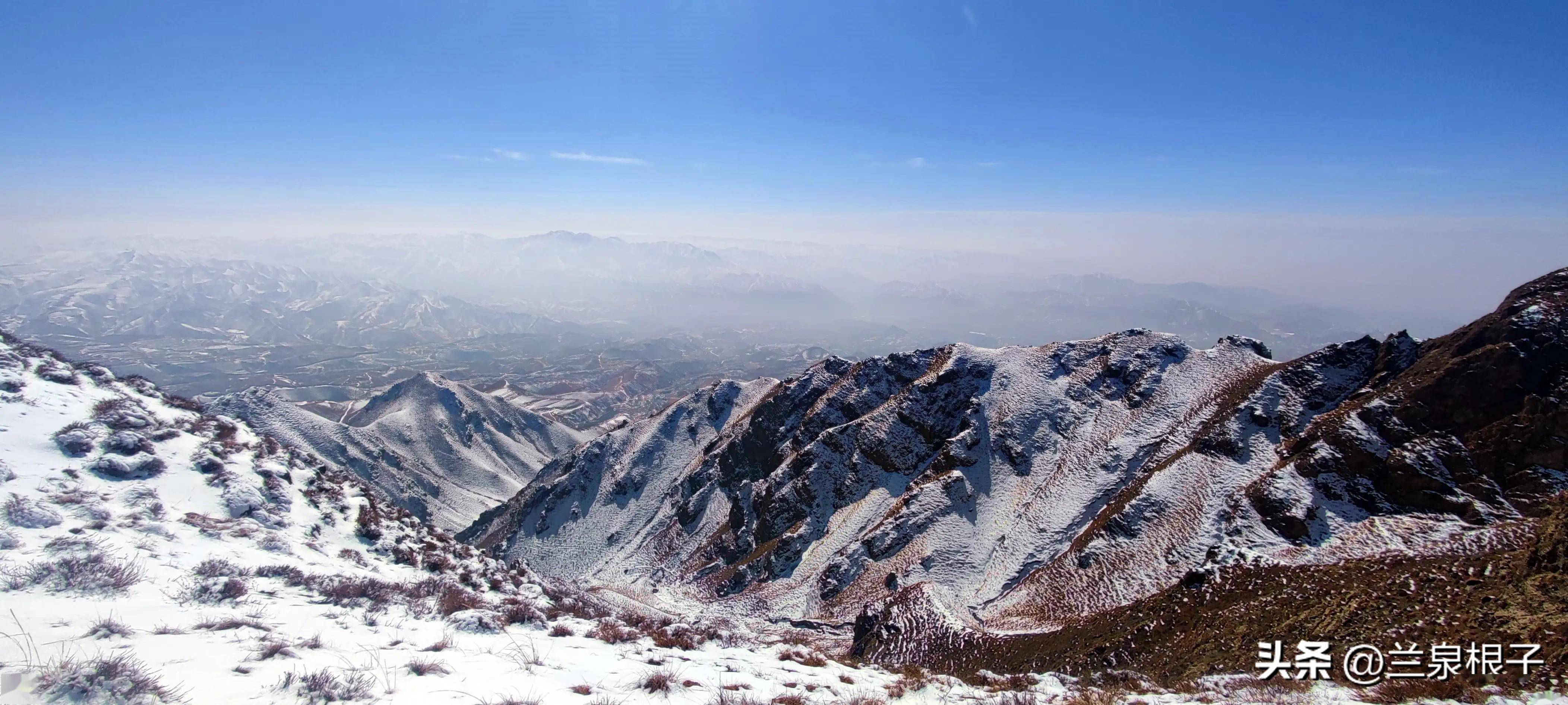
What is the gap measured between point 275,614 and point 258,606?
3.11 ft

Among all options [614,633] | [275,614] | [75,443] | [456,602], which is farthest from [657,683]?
[75,443]

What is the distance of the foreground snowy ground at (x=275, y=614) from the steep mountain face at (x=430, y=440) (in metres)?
89.7

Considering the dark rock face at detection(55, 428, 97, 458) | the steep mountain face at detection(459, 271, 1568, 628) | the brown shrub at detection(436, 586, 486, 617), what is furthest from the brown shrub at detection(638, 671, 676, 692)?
the dark rock face at detection(55, 428, 97, 458)

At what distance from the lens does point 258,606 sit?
13594 millimetres

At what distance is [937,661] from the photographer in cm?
2488

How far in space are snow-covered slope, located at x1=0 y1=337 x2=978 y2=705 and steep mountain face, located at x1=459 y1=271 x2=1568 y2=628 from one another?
18.4 m

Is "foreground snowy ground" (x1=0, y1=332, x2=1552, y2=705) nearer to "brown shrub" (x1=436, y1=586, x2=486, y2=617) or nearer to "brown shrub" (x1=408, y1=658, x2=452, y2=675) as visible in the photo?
"brown shrub" (x1=408, y1=658, x2=452, y2=675)

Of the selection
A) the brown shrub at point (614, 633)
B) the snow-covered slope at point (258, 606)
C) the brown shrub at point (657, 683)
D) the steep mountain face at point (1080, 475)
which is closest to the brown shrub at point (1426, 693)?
the snow-covered slope at point (258, 606)

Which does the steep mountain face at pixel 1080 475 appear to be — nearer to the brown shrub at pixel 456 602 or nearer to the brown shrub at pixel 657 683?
the brown shrub at pixel 456 602

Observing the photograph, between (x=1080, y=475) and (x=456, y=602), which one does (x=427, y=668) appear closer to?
(x=456, y=602)

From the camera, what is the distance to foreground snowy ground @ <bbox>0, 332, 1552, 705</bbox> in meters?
9.19

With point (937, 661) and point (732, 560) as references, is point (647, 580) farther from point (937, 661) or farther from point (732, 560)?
point (937, 661)

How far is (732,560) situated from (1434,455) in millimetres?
50578

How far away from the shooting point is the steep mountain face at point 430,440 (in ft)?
374
